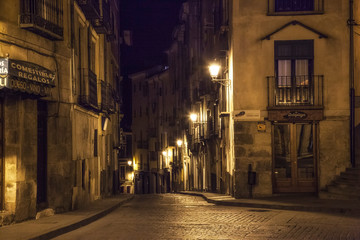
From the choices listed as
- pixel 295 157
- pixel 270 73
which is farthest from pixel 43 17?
pixel 295 157

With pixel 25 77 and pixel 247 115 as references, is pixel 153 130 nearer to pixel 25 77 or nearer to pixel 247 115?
pixel 247 115

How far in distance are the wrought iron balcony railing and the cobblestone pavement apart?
21.5 feet

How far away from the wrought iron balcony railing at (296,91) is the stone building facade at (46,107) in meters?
6.76

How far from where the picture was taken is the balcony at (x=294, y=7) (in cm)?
2247

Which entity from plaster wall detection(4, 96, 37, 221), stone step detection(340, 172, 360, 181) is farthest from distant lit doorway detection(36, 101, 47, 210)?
stone step detection(340, 172, 360, 181)

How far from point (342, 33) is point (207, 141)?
13.7 meters

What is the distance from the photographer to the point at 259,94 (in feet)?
73.7

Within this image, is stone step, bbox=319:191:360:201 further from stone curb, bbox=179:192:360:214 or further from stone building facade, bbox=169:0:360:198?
stone curb, bbox=179:192:360:214

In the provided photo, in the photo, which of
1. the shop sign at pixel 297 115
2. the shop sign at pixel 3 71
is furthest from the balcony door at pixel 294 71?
the shop sign at pixel 3 71

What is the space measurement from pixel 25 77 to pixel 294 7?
1244 cm

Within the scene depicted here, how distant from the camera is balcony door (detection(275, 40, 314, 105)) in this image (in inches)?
880

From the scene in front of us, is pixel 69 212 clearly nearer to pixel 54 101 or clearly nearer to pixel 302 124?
pixel 54 101

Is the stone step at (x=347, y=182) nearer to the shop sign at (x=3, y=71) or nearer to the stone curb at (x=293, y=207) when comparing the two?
the stone curb at (x=293, y=207)

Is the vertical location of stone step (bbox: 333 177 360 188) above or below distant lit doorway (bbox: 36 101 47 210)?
below
